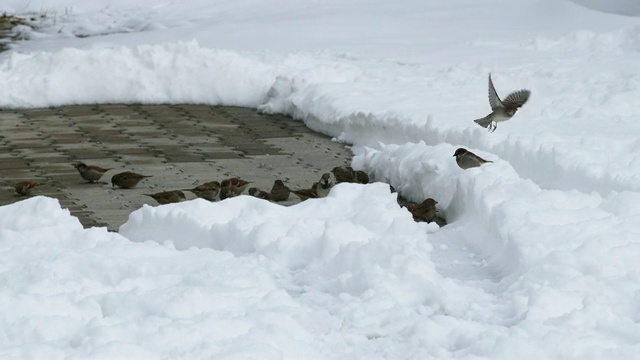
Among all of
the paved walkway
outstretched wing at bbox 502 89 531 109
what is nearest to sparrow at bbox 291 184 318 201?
the paved walkway

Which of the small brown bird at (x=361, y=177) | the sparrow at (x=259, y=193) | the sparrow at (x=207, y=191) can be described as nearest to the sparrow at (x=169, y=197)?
the sparrow at (x=207, y=191)

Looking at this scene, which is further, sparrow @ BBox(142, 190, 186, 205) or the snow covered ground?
sparrow @ BBox(142, 190, 186, 205)

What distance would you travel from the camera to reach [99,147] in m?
11.6

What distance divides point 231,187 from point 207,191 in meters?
0.18

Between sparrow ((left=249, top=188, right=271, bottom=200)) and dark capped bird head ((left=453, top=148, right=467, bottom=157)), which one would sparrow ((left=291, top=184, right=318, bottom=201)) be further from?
dark capped bird head ((left=453, top=148, right=467, bottom=157))

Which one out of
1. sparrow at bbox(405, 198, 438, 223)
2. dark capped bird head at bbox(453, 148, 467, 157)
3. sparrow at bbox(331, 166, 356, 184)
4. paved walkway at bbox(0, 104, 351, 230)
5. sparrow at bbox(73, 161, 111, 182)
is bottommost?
paved walkway at bbox(0, 104, 351, 230)

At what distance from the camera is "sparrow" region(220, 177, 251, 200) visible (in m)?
9.24

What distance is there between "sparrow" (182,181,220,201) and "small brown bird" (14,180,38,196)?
1234mm

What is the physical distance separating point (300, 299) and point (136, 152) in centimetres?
513

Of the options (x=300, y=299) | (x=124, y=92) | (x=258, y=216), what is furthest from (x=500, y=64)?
(x=300, y=299)

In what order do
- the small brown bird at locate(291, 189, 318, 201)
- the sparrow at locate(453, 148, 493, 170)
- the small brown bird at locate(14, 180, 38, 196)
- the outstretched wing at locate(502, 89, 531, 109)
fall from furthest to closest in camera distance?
the outstretched wing at locate(502, 89, 531, 109) < the small brown bird at locate(14, 180, 38, 196) < the small brown bird at locate(291, 189, 318, 201) < the sparrow at locate(453, 148, 493, 170)

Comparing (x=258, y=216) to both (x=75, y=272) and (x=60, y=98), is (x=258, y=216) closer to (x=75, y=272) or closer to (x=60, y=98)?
(x=75, y=272)

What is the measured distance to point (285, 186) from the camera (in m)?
9.52

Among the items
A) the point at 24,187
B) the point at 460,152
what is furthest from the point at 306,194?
the point at 24,187
